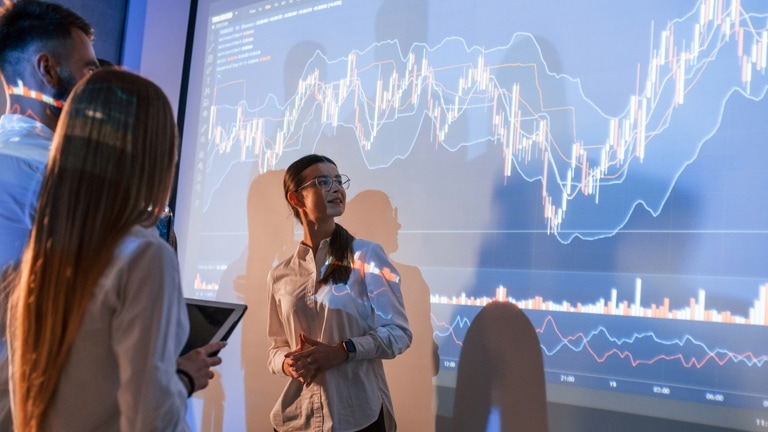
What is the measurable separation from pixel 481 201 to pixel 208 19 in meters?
2.00

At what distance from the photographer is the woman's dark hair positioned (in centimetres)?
234

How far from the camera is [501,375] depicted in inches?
96.6

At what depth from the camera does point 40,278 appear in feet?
3.54

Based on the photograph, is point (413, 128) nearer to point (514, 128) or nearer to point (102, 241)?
point (514, 128)

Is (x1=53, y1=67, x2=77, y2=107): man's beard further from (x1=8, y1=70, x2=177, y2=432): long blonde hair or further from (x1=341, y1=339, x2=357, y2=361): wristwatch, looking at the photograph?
(x1=341, y1=339, x2=357, y2=361): wristwatch

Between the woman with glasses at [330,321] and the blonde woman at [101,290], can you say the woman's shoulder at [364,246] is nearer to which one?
the woman with glasses at [330,321]

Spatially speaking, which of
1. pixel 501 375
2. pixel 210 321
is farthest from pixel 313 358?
pixel 501 375

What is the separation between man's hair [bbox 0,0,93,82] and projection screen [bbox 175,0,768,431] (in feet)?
4.62

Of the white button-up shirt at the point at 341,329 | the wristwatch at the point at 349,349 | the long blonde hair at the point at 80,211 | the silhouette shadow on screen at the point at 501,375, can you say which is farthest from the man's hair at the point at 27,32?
the silhouette shadow on screen at the point at 501,375

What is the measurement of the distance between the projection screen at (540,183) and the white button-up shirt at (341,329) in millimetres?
396

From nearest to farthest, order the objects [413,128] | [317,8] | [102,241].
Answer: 1. [102,241]
2. [413,128]
3. [317,8]

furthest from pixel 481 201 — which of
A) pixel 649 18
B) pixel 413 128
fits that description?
pixel 649 18

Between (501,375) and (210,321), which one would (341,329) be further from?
(210,321)

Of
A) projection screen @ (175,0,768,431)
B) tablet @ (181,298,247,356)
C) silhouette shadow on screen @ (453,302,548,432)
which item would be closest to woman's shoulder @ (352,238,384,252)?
projection screen @ (175,0,768,431)
